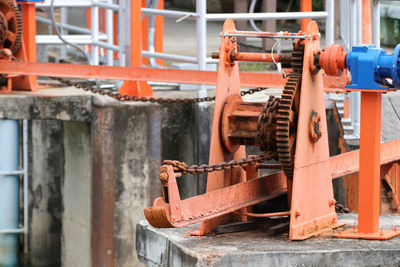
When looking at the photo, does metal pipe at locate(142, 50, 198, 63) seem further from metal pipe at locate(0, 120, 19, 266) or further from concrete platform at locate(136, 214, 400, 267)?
concrete platform at locate(136, 214, 400, 267)

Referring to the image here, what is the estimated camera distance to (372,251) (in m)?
5.52

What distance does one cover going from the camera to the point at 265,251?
5.45m

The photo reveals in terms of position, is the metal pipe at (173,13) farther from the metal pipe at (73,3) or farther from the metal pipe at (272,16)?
the metal pipe at (73,3)

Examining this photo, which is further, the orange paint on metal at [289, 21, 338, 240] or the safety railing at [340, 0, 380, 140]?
the safety railing at [340, 0, 380, 140]

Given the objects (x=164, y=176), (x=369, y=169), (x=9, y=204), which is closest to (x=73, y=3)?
(x=9, y=204)

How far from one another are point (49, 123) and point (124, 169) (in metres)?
2.16

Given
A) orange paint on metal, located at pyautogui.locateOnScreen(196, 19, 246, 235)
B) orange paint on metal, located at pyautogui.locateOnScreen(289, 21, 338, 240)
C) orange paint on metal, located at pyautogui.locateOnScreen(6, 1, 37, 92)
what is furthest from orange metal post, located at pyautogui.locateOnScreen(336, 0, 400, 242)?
orange paint on metal, located at pyautogui.locateOnScreen(6, 1, 37, 92)

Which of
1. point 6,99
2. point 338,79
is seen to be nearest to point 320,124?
point 338,79

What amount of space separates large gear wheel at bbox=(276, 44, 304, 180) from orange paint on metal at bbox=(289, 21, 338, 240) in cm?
6

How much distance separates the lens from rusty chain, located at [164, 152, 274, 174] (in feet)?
17.8

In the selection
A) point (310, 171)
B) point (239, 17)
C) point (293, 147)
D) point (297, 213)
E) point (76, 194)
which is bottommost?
point (76, 194)

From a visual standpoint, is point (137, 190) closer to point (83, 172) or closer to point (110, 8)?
point (83, 172)

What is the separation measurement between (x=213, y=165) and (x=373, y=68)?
3.43ft

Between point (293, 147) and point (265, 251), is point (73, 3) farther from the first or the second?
point (265, 251)
